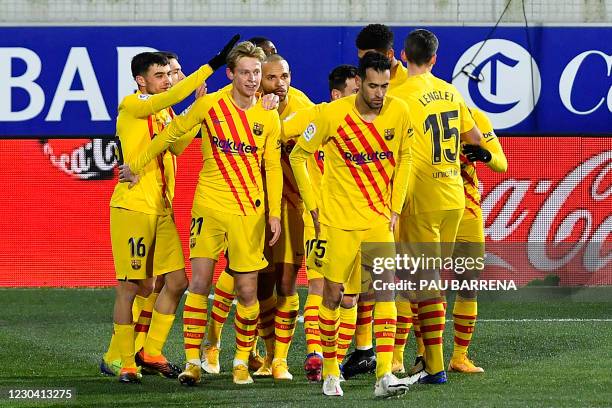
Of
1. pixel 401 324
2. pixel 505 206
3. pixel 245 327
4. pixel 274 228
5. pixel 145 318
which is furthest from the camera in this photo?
pixel 505 206

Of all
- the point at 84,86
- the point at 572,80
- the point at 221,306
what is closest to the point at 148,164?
the point at 221,306

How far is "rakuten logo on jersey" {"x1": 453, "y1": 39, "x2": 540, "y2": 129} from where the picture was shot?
1530cm

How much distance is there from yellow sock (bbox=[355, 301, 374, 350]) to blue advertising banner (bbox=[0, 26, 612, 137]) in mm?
7020

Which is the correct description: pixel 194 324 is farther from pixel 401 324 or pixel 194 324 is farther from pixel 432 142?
pixel 432 142

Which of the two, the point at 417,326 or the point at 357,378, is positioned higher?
the point at 417,326

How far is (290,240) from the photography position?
839cm

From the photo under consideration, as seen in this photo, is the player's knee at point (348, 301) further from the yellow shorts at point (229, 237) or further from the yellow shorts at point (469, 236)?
the yellow shorts at point (469, 236)

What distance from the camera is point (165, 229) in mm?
8070

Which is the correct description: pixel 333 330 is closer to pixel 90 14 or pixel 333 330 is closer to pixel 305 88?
pixel 305 88

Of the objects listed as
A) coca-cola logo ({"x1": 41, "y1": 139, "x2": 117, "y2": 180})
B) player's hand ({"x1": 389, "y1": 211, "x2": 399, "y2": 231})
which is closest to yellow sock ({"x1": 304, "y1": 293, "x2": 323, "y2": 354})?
player's hand ({"x1": 389, "y1": 211, "x2": 399, "y2": 231})

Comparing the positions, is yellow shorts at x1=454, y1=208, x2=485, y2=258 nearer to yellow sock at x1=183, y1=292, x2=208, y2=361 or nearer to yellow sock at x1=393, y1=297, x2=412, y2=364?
yellow sock at x1=393, y1=297, x2=412, y2=364

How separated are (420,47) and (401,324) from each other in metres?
1.70

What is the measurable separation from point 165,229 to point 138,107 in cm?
76

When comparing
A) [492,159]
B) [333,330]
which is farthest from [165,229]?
[492,159]
